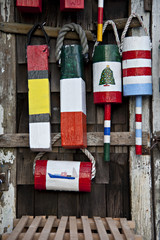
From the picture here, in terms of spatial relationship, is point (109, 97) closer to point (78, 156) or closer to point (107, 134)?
point (107, 134)

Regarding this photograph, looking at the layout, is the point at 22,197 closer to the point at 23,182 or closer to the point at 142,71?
the point at 23,182

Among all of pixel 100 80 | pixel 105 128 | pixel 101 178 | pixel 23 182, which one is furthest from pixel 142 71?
pixel 23 182

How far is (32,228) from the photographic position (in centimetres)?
206

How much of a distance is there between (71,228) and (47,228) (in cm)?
18

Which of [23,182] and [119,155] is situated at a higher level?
[119,155]

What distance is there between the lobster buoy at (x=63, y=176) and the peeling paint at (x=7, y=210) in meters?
0.27

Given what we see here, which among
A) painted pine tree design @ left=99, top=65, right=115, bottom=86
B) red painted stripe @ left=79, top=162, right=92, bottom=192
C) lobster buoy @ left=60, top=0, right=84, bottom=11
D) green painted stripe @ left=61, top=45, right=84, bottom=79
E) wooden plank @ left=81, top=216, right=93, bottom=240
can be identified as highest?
lobster buoy @ left=60, top=0, right=84, bottom=11

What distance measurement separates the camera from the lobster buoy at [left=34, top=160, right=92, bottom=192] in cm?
220

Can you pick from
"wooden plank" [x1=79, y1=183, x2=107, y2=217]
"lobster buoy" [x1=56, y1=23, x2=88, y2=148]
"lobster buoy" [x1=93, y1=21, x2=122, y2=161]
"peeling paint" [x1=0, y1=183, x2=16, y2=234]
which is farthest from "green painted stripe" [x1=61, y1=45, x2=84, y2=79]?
"peeling paint" [x1=0, y1=183, x2=16, y2=234]

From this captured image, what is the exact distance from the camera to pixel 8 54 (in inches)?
94.7

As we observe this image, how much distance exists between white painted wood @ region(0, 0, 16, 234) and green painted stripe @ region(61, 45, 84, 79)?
47cm

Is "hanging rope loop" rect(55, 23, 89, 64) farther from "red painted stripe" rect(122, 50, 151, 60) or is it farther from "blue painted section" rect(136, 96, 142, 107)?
"blue painted section" rect(136, 96, 142, 107)

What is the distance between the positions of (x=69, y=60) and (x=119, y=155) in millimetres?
866

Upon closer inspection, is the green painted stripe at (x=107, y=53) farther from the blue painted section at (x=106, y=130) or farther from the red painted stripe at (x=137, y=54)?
the blue painted section at (x=106, y=130)
